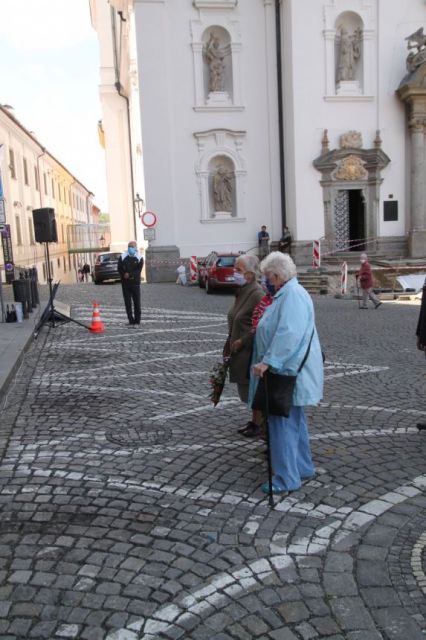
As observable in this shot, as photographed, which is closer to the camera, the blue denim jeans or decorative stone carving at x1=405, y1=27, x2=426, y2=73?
the blue denim jeans

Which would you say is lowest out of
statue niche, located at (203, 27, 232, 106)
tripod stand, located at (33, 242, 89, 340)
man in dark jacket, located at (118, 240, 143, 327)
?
tripod stand, located at (33, 242, 89, 340)

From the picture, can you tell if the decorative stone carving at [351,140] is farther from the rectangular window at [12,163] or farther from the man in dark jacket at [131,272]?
the rectangular window at [12,163]

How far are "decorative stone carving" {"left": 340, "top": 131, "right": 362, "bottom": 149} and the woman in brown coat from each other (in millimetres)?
21571

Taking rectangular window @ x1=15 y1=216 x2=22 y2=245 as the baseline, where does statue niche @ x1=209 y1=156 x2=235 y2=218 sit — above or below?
above

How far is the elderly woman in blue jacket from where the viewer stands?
3.92 meters

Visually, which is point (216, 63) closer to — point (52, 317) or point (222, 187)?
point (222, 187)

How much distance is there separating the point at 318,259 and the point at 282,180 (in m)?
5.63

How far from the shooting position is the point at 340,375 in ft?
26.0

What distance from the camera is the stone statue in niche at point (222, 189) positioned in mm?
25188

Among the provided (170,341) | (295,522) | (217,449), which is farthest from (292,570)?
(170,341)

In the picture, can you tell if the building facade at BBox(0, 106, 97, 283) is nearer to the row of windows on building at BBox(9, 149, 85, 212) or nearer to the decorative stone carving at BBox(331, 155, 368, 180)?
the row of windows on building at BBox(9, 149, 85, 212)

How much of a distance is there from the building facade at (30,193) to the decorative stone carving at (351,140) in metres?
14.2

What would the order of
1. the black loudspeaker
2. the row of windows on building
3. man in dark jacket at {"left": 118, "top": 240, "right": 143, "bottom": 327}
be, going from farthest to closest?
the row of windows on building, the black loudspeaker, man in dark jacket at {"left": 118, "top": 240, "right": 143, "bottom": 327}

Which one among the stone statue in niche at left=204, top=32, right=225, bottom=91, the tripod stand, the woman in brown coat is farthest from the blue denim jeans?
the stone statue in niche at left=204, top=32, right=225, bottom=91
